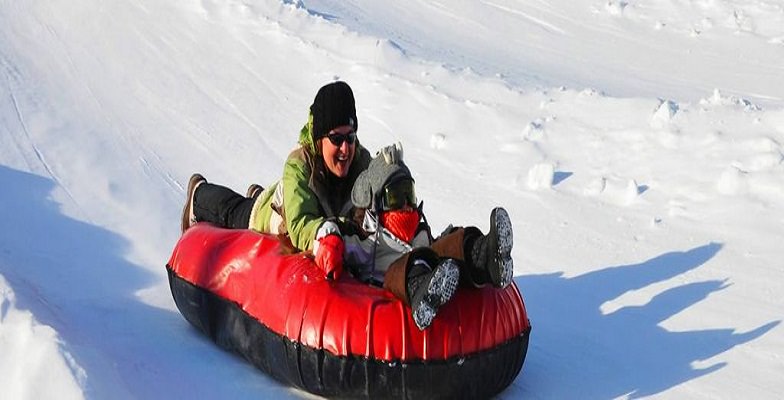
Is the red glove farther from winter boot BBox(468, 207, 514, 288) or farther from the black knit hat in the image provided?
the black knit hat

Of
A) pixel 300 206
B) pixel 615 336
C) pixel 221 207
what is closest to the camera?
pixel 300 206

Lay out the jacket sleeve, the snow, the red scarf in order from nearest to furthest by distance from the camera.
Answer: the red scarf → the jacket sleeve → the snow

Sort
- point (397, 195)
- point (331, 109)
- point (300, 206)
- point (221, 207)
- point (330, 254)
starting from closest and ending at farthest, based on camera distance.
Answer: point (330, 254)
point (397, 195)
point (300, 206)
point (331, 109)
point (221, 207)

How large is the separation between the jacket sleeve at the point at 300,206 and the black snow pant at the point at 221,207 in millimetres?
679

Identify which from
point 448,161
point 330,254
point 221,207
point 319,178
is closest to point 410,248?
point 330,254

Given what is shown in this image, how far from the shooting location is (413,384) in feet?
11.6

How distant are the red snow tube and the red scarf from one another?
272mm

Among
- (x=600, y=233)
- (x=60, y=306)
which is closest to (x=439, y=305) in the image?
(x=60, y=306)

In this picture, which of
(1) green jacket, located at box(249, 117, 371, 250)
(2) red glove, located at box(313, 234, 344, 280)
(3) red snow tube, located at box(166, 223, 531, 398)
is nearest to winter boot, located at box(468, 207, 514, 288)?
(3) red snow tube, located at box(166, 223, 531, 398)

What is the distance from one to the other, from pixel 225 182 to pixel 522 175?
1952 mm

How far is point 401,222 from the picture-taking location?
387 cm

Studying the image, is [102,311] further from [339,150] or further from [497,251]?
[497,251]

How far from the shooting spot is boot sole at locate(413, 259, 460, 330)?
340 centimetres

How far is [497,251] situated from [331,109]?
1.09 meters
